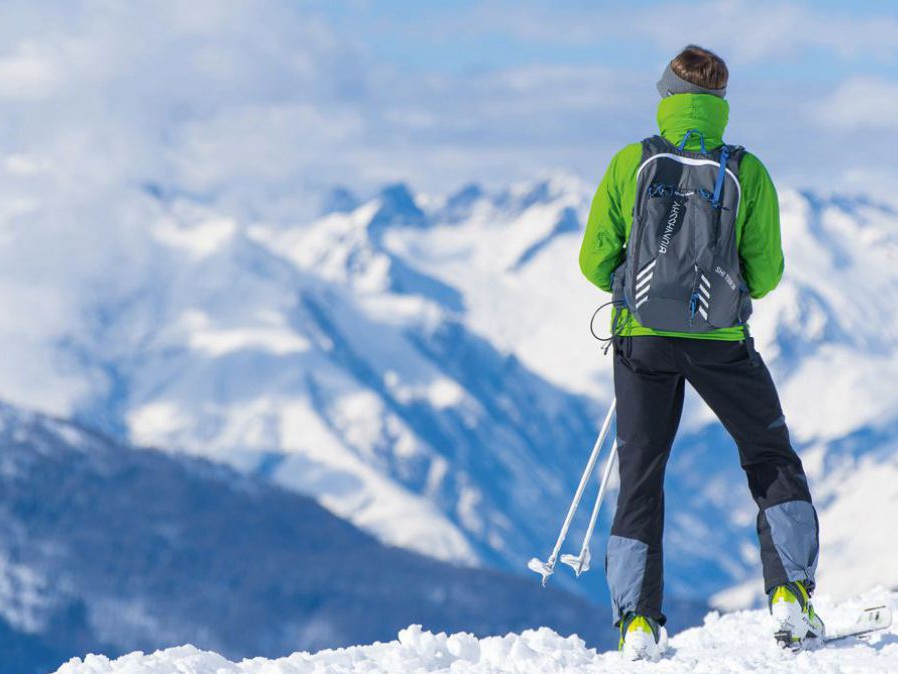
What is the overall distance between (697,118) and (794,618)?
3806 mm

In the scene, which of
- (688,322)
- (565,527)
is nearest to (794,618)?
(565,527)

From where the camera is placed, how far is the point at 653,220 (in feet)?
33.8

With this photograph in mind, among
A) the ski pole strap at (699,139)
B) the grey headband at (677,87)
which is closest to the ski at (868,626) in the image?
the ski pole strap at (699,139)

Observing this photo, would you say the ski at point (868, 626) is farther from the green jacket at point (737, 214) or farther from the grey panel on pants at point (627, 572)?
the green jacket at point (737, 214)

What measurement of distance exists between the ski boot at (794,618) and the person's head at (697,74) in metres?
3.78

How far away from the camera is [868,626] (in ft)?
36.4

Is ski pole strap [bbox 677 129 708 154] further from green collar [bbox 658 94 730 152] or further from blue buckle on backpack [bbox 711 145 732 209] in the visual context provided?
blue buckle on backpack [bbox 711 145 732 209]

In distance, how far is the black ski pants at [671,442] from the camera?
10664 millimetres

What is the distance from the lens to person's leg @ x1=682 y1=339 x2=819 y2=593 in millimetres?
10641

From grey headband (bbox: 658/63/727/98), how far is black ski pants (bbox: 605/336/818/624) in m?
1.87

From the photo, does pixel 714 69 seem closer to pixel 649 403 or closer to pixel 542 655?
pixel 649 403

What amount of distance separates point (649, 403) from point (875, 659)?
8.06ft

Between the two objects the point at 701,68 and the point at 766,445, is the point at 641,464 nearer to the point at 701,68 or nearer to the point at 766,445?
the point at 766,445

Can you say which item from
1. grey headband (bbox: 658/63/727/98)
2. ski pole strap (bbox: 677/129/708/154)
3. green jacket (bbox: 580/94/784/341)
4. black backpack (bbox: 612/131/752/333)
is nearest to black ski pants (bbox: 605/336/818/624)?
green jacket (bbox: 580/94/784/341)
